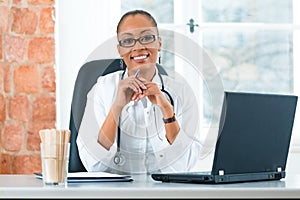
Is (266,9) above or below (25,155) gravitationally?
above

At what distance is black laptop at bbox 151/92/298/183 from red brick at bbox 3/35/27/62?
1.75 meters

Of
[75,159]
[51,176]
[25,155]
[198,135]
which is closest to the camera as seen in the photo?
[51,176]

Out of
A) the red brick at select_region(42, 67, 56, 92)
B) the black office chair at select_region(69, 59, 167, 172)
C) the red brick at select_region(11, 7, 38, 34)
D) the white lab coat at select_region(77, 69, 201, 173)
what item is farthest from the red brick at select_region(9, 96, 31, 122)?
the white lab coat at select_region(77, 69, 201, 173)

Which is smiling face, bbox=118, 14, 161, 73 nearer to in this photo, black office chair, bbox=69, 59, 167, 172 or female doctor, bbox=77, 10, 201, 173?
female doctor, bbox=77, 10, 201, 173

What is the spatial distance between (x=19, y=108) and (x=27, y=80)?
0.14 m

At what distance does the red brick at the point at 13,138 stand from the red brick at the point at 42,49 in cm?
35

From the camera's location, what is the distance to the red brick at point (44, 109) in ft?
10.6

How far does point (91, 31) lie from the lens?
10.9 feet

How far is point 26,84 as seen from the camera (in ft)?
10.6

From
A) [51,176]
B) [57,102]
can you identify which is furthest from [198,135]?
[57,102]

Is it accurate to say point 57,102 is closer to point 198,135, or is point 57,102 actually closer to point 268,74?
point 268,74

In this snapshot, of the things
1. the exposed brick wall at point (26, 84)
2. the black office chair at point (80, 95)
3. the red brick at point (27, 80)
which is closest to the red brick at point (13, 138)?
the exposed brick wall at point (26, 84)

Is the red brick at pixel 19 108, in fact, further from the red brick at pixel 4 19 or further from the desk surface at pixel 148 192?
the desk surface at pixel 148 192

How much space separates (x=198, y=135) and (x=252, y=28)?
5.35ft
